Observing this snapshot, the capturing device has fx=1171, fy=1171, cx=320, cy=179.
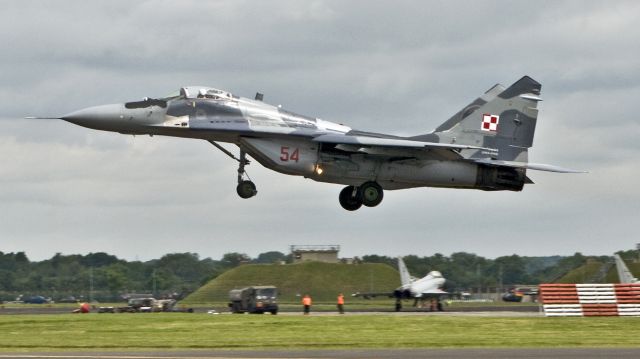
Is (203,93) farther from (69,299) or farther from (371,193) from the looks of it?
(69,299)

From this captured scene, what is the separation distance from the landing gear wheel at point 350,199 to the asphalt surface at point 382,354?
12862mm

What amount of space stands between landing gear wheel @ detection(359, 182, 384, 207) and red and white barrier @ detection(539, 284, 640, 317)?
31.1ft

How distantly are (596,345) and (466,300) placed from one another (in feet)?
204

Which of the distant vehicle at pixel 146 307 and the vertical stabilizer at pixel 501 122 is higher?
the vertical stabilizer at pixel 501 122

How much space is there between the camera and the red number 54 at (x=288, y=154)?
38644 millimetres

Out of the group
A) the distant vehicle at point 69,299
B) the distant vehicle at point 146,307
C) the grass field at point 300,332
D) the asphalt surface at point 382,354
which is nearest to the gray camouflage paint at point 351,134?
the grass field at point 300,332

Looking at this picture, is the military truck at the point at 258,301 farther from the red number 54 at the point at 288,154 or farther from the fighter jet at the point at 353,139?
the red number 54 at the point at 288,154

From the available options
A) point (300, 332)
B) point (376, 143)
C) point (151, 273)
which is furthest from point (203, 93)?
point (151, 273)

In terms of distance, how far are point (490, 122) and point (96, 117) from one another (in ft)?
47.0

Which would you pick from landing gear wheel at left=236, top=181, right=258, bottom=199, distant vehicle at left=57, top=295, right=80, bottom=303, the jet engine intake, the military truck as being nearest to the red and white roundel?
the jet engine intake

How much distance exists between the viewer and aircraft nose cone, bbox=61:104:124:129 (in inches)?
1460

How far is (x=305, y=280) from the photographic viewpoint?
308 ft

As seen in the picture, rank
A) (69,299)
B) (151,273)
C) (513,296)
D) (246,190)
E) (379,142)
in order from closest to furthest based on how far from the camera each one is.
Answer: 1. (246,190)
2. (379,142)
3. (513,296)
4. (69,299)
5. (151,273)

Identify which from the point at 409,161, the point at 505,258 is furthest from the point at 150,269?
the point at 409,161
